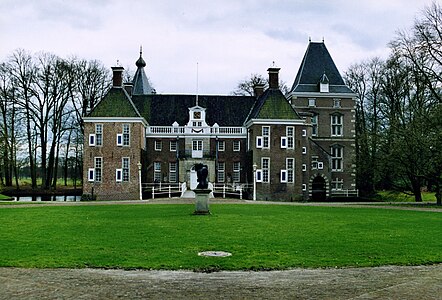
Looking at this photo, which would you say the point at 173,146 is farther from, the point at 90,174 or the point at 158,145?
the point at 90,174

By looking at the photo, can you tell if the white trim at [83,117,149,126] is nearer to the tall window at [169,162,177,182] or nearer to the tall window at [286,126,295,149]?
the tall window at [169,162,177,182]

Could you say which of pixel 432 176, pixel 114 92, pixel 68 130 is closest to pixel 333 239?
pixel 432 176

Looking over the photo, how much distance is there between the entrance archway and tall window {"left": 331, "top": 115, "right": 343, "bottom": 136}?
5005 millimetres

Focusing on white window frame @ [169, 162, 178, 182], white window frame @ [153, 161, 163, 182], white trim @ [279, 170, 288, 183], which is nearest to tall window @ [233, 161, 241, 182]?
white trim @ [279, 170, 288, 183]

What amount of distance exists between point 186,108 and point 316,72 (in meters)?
12.7

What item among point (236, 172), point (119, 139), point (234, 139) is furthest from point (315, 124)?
point (119, 139)

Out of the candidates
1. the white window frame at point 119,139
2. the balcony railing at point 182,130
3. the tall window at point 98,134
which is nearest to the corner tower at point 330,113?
the balcony railing at point 182,130

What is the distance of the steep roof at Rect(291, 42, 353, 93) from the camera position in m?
50.3

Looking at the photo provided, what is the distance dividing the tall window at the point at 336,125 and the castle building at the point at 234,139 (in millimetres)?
93

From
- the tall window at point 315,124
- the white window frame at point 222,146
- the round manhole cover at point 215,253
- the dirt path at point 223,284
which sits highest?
the tall window at point 315,124

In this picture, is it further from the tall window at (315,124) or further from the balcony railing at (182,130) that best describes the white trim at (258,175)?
the tall window at (315,124)

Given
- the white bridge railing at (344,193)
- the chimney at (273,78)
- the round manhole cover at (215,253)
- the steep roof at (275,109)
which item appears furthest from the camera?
the white bridge railing at (344,193)

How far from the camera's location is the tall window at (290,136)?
143ft

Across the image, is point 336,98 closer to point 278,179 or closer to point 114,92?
point 278,179
